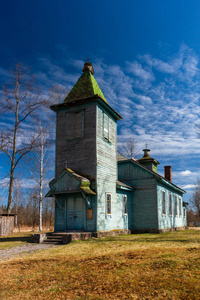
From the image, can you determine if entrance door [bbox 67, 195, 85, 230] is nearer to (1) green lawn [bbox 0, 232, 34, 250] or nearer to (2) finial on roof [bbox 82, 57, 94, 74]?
(1) green lawn [bbox 0, 232, 34, 250]

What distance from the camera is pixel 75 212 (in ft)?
55.1

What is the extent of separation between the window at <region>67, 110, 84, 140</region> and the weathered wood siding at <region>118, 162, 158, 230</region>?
6756 mm

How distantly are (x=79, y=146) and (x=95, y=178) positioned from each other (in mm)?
2767

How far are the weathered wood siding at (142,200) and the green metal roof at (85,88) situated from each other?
24.1 feet

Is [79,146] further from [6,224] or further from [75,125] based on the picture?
[6,224]

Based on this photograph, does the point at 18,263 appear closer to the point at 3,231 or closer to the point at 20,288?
the point at 20,288

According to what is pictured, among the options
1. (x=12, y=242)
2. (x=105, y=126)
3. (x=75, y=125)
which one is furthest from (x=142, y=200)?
(x=12, y=242)

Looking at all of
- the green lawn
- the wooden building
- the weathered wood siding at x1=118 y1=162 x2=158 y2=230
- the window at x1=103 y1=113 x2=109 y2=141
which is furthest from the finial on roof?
the green lawn

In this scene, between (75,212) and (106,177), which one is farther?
(106,177)

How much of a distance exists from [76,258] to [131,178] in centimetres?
1440

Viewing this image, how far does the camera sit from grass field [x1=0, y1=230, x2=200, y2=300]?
5.46m

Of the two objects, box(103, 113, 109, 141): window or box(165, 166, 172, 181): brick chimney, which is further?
box(165, 166, 172, 181): brick chimney

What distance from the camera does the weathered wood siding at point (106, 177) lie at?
17.1m

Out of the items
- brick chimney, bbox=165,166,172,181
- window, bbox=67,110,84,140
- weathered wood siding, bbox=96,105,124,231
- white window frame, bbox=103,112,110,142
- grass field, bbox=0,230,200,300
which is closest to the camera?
grass field, bbox=0,230,200,300
